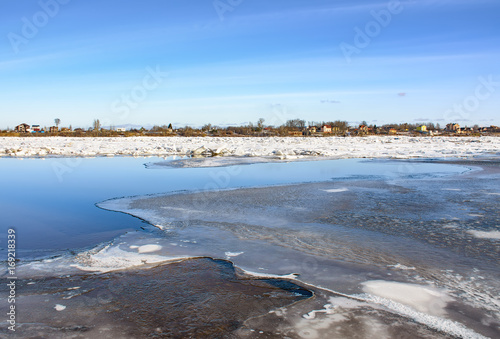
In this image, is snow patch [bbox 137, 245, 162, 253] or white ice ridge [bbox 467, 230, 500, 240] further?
white ice ridge [bbox 467, 230, 500, 240]

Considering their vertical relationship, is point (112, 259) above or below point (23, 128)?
below

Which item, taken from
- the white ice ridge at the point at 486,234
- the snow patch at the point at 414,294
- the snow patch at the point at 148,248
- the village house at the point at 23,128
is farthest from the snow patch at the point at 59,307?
the village house at the point at 23,128

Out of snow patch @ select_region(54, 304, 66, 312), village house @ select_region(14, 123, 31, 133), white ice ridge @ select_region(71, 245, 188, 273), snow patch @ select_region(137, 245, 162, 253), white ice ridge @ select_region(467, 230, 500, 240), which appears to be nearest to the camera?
snow patch @ select_region(54, 304, 66, 312)

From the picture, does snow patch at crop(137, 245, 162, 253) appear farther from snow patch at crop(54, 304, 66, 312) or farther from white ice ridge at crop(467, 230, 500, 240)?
white ice ridge at crop(467, 230, 500, 240)

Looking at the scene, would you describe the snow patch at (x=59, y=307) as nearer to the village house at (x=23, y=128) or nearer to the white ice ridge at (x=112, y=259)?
the white ice ridge at (x=112, y=259)

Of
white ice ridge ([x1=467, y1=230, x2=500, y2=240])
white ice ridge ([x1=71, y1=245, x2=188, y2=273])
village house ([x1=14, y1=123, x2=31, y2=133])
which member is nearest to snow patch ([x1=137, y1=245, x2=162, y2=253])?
white ice ridge ([x1=71, y1=245, x2=188, y2=273])

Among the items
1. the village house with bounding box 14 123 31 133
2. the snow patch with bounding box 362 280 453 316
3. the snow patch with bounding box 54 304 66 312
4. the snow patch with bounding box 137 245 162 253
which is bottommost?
the snow patch with bounding box 362 280 453 316

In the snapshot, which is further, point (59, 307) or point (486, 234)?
point (486, 234)

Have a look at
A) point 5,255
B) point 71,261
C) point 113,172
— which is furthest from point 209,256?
point 113,172

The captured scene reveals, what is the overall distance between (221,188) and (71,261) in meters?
5.43

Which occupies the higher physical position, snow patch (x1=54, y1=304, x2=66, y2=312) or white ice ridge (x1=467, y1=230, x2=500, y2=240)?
snow patch (x1=54, y1=304, x2=66, y2=312)

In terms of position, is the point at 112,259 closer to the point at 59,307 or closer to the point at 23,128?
the point at 59,307

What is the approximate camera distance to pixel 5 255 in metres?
4.54

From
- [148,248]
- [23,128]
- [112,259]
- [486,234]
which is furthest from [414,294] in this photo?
[23,128]
